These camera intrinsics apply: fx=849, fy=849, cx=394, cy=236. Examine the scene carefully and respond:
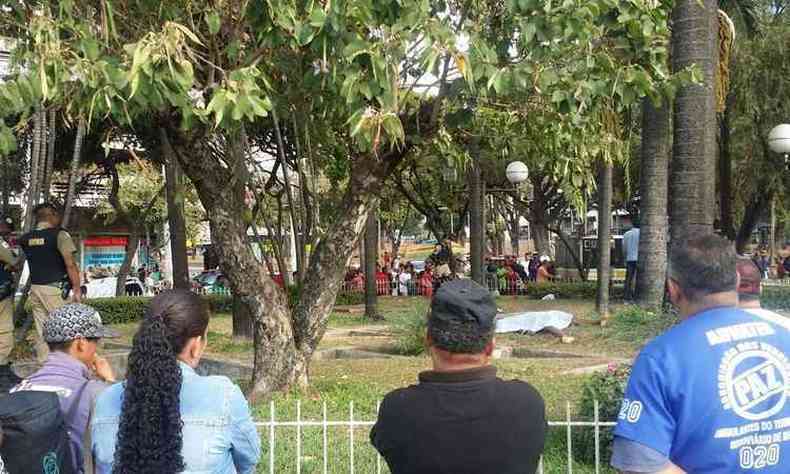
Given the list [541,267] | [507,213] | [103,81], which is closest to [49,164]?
[103,81]

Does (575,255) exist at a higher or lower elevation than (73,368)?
lower

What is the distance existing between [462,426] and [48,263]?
6.52m

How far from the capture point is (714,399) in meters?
2.52

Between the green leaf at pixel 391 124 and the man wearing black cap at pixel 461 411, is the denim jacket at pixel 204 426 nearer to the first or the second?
the man wearing black cap at pixel 461 411

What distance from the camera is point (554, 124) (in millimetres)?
7754

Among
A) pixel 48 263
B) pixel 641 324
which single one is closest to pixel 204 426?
pixel 48 263

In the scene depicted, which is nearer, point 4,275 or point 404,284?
point 4,275

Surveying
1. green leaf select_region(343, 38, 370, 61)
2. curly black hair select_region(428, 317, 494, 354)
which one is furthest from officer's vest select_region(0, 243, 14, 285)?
curly black hair select_region(428, 317, 494, 354)

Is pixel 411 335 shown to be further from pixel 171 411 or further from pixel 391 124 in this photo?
pixel 171 411

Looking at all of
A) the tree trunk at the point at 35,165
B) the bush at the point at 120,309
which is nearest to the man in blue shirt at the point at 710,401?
the tree trunk at the point at 35,165

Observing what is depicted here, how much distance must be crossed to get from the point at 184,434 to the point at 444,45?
3454mm

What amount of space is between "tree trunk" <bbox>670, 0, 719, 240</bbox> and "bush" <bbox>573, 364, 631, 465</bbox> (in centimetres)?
262

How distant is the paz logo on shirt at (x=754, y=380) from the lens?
8.33ft

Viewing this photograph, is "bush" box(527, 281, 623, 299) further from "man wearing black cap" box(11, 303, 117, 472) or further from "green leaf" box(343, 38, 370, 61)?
"man wearing black cap" box(11, 303, 117, 472)
